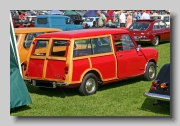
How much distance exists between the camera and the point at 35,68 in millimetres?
8609

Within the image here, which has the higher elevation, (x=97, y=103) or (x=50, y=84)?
(x=50, y=84)

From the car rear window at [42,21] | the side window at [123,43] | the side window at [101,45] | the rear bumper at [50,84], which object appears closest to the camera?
the rear bumper at [50,84]

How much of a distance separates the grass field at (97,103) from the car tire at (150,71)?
378mm

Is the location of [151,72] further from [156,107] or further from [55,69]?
[55,69]

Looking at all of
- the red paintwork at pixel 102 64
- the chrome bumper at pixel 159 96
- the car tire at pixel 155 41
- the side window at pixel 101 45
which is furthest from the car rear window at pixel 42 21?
the chrome bumper at pixel 159 96

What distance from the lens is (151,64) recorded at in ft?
33.4

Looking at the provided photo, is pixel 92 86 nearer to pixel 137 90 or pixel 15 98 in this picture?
pixel 137 90

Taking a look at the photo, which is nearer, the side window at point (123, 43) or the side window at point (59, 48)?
the side window at point (59, 48)

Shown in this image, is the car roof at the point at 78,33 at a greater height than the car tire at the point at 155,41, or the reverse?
the car roof at the point at 78,33

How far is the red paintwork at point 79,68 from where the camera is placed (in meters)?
8.16

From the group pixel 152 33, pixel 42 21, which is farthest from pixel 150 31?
pixel 42 21

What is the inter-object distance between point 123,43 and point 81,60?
5.38 feet

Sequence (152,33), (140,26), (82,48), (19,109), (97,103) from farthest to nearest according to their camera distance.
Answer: (140,26) < (152,33) < (82,48) < (97,103) < (19,109)

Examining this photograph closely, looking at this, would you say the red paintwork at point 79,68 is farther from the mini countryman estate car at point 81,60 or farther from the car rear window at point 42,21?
the car rear window at point 42,21
